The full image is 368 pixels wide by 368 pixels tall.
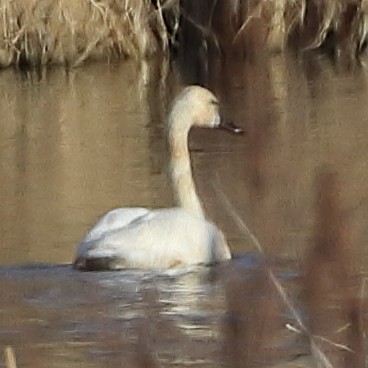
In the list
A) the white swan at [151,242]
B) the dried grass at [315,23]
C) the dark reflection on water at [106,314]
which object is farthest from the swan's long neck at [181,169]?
the dried grass at [315,23]

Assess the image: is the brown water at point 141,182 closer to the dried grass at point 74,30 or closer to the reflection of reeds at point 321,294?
the reflection of reeds at point 321,294

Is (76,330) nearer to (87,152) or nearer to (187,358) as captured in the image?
(187,358)

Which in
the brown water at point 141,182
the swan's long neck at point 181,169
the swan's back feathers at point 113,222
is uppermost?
the swan's long neck at point 181,169

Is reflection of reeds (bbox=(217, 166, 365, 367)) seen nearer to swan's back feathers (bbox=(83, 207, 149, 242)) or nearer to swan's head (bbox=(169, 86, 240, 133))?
swan's back feathers (bbox=(83, 207, 149, 242))

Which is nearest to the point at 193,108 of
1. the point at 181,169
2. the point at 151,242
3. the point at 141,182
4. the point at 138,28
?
the point at 181,169

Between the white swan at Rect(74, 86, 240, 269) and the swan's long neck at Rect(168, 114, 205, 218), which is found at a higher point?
the swan's long neck at Rect(168, 114, 205, 218)

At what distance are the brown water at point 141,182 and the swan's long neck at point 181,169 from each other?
13 cm

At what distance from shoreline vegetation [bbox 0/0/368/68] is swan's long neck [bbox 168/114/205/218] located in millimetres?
9189

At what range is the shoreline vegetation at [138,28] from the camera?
17578 mm

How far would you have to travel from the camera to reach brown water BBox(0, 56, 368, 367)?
11.2 ft

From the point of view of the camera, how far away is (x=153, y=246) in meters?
6.91

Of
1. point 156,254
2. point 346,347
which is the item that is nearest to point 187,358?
point 156,254

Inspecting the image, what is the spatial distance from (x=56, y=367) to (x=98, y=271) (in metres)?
1.58

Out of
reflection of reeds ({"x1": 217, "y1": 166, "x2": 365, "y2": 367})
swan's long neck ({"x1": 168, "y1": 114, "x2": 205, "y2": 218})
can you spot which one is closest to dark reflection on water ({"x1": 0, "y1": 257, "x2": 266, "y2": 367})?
swan's long neck ({"x1": 168, "y1": 114, "x2": 205, "y2": 218})
